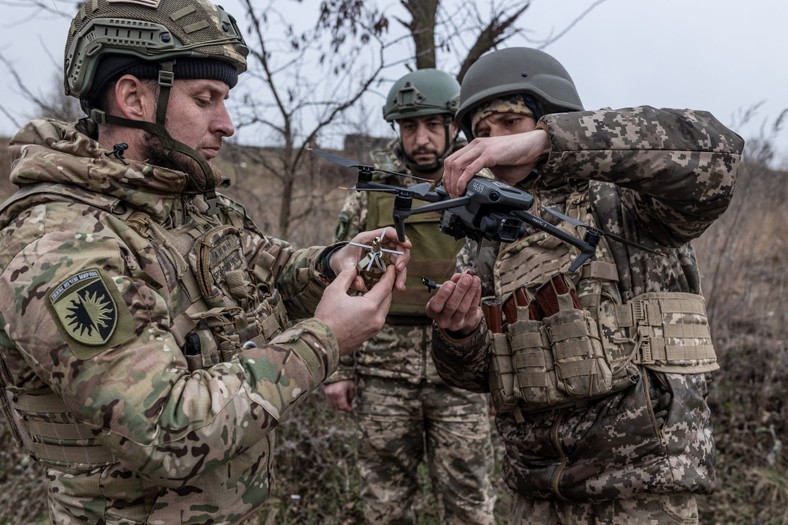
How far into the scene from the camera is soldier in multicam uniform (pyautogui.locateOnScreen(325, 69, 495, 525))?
3.67 m

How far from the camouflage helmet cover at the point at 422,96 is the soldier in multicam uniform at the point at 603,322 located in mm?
1691

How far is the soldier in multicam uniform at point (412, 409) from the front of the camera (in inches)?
145

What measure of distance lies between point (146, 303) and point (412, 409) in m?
2.44

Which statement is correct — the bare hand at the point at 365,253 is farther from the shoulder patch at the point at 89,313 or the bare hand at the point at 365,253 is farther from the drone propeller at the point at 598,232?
the shoulder patch at the point at 89,313

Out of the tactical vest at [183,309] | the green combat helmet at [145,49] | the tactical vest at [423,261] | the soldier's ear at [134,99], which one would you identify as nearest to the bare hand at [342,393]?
the tactical vest at [423,261]

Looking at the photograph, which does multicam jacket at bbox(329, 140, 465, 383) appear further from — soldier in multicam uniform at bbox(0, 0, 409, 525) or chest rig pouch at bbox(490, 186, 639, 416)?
soldier in multicam uniform at bbox(0, 0, 409, 525)

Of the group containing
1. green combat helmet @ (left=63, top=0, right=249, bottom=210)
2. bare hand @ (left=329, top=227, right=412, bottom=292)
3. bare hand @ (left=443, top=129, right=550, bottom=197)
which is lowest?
bare hand @ (left=329, top=227, right=412, bottom=292)

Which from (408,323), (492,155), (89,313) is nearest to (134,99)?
(89,313)

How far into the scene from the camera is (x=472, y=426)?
370 centimetres

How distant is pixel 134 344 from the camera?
152 cm

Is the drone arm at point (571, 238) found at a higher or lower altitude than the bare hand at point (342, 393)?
higher

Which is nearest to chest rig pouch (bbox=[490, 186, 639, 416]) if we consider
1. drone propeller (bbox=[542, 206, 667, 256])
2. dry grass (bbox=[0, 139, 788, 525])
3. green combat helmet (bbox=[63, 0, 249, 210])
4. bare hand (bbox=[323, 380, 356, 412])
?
drone propeller (bbox=[542, 206, 667, 256])

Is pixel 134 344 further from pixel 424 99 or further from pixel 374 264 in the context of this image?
pixel 424 99

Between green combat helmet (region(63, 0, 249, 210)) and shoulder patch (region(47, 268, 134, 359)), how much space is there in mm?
616
